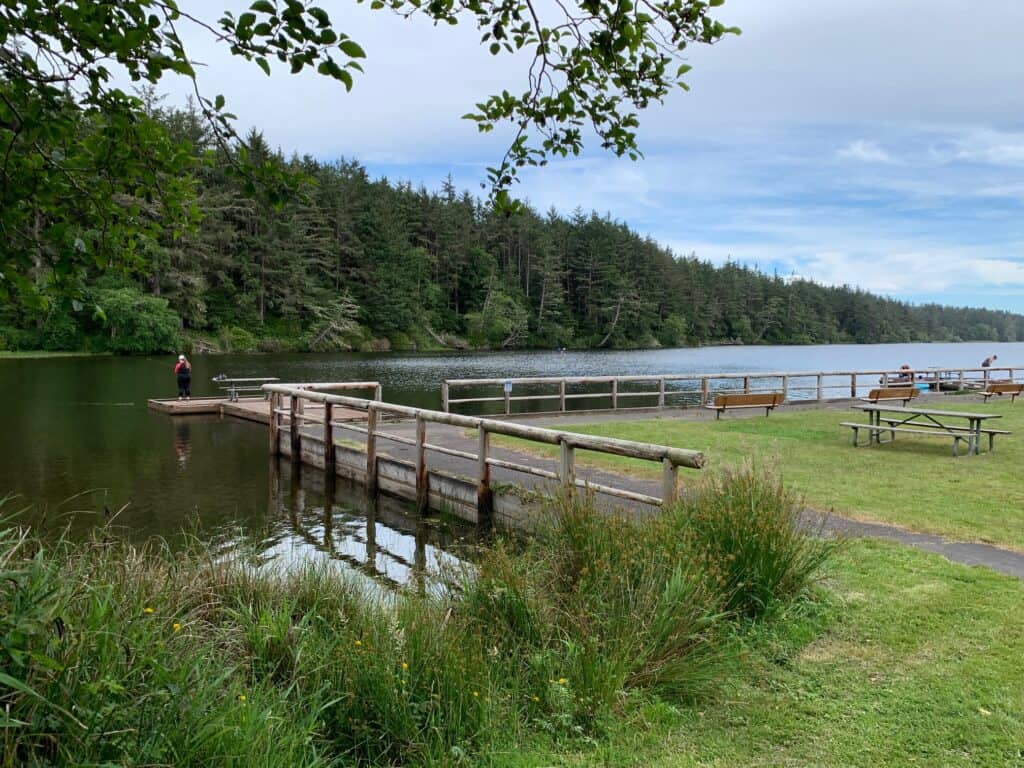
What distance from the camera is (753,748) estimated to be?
135 inches

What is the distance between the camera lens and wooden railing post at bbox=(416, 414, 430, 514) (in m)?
10.9

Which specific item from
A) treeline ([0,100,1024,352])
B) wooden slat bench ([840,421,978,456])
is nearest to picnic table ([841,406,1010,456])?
wooden slat bench ([840,421,978,456])

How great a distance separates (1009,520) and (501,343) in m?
72.7

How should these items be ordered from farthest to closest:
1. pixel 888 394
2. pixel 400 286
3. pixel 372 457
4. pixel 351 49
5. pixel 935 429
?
1. pixel 400 286
2. pixel 888 394
3. pixel 935 429
4. pixel 372 457
5. pixel 351 49

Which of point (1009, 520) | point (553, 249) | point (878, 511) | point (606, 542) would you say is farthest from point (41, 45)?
point (553, 249)

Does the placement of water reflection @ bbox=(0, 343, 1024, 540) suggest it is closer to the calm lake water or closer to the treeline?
the calm lake water

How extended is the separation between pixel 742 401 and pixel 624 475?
8464 mm

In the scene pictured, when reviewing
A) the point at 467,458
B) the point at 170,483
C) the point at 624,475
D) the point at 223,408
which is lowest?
the point at 170,483

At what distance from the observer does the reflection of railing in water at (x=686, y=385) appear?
18.0 m

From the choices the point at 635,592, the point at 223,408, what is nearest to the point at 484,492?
the point at 635,592

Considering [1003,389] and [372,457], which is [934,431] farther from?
[1003,389]

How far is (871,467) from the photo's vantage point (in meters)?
10.9

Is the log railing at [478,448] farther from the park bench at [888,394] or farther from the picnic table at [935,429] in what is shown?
the park bench at [888,394]

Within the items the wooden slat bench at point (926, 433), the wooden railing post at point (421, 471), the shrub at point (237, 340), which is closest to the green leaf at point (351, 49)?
the wooden railing post at point (421, 471)
